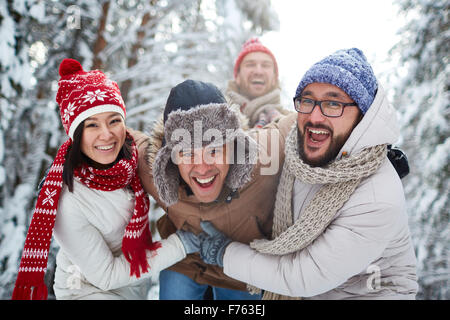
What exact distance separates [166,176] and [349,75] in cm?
141

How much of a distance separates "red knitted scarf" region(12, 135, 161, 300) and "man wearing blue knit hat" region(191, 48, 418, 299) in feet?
2.46

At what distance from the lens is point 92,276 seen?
187 centimetres

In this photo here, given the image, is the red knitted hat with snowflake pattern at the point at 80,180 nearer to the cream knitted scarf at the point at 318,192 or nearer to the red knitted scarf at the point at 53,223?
the red knitted scarf at the point at 53,223

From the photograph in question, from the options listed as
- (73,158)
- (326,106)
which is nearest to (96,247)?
(73,158)

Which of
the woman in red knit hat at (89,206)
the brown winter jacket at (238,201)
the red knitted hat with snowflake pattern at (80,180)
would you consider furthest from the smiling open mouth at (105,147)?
the brown winter jacket at (238,201)

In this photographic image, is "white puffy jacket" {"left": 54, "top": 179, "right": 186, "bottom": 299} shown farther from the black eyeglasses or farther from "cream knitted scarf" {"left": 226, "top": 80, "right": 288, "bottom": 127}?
"cream knitted scarf" {"left": 226, "top": 80, "right": 288, "bottom": 127}

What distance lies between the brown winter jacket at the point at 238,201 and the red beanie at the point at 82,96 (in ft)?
1.30

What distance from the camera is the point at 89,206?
1.84 m

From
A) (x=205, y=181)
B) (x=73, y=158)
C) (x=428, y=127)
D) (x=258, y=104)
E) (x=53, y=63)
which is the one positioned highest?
(x=53, y=63)

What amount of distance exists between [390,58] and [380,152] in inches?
118

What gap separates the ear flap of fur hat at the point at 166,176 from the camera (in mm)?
1899

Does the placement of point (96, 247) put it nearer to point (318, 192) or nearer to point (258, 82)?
point (318, 192)
